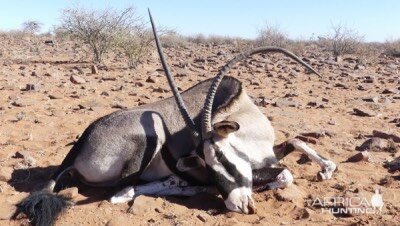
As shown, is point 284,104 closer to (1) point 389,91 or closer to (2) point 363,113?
(2) point 363,113

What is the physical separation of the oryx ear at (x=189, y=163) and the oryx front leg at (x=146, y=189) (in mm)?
249

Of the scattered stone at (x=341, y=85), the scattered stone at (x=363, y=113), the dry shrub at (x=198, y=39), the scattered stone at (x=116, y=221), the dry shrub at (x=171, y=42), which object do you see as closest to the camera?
the scattered stone at (x=116, y=221)

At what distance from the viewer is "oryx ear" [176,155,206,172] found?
14.8 feet

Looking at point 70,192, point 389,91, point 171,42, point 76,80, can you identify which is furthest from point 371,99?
point 171,42

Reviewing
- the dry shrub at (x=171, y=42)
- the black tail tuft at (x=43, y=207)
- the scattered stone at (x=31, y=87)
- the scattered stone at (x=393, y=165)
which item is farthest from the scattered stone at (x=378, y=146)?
the dry shrub at (x=171, y=42)

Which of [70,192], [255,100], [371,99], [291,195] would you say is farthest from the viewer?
[371,99]

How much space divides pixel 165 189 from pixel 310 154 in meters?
1.51

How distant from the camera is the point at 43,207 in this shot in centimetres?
411

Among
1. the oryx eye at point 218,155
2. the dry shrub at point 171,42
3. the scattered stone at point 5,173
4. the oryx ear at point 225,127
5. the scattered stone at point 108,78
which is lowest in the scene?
the scattered stone at point 5,173

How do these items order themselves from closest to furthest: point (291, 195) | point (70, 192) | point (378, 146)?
point (291, 195) < point (70, 192) < point (378, 146)

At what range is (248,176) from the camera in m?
4.36

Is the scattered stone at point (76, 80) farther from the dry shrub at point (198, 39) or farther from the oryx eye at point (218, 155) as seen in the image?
the dry shrub at point (198, 39)

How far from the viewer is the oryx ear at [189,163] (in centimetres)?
452

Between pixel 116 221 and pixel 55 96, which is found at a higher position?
pixel 55 96
